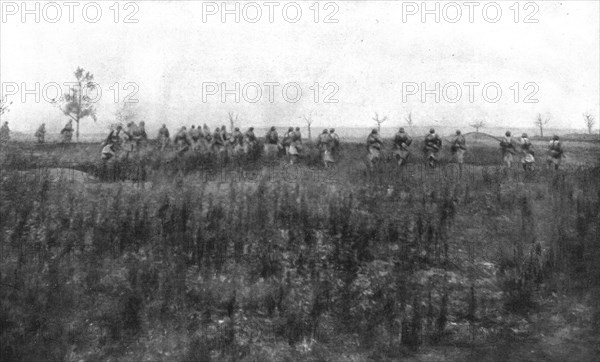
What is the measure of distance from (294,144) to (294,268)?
7.27 m

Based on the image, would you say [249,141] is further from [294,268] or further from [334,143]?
[294,268]

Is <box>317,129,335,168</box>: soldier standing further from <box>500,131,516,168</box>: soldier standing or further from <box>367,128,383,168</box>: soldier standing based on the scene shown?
<box>500,131,516,168</box>: soldier standing

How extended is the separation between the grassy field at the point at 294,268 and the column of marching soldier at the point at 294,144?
241 cm

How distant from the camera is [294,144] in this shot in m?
17.4

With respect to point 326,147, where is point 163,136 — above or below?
above

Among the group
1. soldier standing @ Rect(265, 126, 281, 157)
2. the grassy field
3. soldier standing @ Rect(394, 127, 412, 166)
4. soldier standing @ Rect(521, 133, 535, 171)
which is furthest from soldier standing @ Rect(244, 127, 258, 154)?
soldier standing @ Rect(521, 133, 535, 171)

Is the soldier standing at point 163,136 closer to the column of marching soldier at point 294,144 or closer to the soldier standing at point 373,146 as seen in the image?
the column of marching soldier at point 294,144

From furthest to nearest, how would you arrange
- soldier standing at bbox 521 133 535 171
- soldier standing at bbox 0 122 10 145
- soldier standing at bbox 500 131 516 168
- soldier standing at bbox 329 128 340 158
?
soldier standing at bbox 500 131 516 168, soldier standing at bbox 329 128 340 158, soldier standing at bbox 521 133 535 171, soldier standing at bbox 0 122 10 145

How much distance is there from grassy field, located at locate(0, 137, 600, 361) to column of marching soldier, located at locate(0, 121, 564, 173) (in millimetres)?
2412

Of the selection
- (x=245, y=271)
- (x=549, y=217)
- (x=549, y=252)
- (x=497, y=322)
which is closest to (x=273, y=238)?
(x=245, y=271)

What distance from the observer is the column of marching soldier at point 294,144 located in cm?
1697

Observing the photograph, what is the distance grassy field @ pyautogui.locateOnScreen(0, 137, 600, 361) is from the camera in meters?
9.32

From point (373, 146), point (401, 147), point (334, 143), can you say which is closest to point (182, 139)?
point (334, 143)

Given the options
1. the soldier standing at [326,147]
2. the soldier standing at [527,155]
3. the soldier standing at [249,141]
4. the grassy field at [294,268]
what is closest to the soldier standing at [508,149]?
the soldier standing at [527,155]
